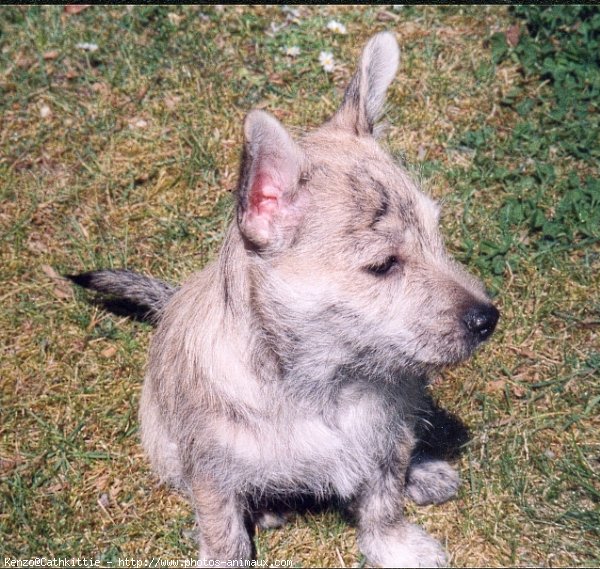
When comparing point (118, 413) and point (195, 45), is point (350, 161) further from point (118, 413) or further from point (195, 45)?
point (195, 45)

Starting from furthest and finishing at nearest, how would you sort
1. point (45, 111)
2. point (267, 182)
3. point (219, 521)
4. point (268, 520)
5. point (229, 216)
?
point (45, 111) < point (229, 216) < point (268, 520) < point (219, 521) < point (267, 182)

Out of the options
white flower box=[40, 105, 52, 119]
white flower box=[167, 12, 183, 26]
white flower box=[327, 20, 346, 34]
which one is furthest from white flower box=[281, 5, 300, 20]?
white flower box=[40, 105, 52, 119]

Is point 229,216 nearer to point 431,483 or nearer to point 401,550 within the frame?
point 431,483

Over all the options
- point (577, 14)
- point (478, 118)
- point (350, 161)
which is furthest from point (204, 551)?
point (577, 14)

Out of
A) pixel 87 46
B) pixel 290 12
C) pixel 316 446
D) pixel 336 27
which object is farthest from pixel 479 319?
pixel 87 46

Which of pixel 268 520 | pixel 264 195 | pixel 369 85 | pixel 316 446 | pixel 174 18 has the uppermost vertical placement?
pixel 369 85

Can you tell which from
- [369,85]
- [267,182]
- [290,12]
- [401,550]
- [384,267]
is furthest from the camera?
[290,12]
